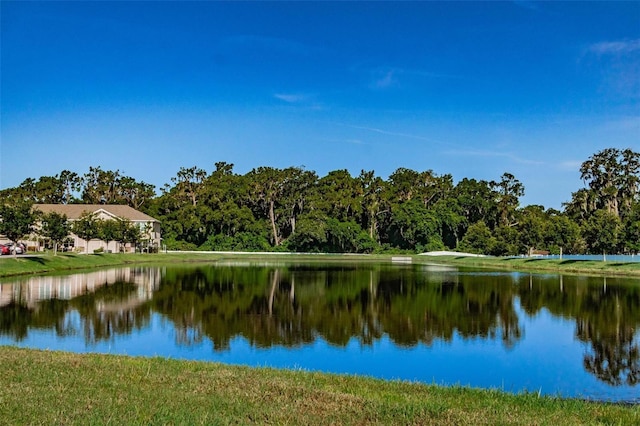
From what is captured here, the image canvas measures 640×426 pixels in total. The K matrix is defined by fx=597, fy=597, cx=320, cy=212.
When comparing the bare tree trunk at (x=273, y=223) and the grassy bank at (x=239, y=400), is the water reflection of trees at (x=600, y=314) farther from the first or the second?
the bare tree trunk at (x=273, y=223)

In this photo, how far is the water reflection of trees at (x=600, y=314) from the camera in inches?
572

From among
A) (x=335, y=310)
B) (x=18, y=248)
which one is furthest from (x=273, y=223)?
(x=335, y=310)

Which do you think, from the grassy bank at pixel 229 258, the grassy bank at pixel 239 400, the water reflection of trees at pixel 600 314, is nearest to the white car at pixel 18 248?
the grassy bank at pixel 229 258

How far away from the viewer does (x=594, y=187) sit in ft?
272

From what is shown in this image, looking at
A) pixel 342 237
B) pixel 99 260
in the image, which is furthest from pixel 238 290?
pixel 342 237

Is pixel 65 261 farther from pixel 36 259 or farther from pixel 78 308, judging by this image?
pixel 78 308

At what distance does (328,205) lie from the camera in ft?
304

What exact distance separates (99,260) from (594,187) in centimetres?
6520

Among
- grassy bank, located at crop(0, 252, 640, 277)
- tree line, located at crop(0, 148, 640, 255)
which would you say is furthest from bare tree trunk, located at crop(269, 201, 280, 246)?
grassy bank, located at crop(0, 252, 640, 277)

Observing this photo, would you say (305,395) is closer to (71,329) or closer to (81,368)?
(81,368)

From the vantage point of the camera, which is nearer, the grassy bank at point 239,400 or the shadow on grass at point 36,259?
the grassy bank at point 239,400

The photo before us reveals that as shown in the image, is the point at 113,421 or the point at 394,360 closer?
the point at 113,421

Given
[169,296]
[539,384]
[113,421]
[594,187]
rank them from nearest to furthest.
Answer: [113,421], [539,384], [169,296], [594,187]

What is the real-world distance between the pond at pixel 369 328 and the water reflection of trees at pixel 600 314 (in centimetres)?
6
